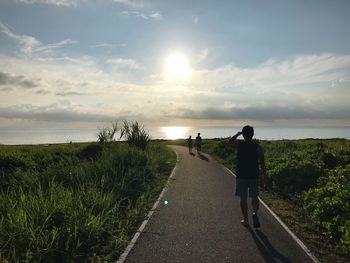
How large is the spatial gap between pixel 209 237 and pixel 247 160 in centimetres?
215

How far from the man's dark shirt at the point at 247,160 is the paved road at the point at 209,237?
1253 millimetres

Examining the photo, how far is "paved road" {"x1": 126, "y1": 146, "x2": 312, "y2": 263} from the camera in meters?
6.38

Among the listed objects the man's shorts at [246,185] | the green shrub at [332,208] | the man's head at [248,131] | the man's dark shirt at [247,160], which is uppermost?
the man's head at [248,131]

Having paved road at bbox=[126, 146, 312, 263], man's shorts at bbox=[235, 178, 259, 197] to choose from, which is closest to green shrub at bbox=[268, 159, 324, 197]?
paved road at bbox=[126, 146, 312, 263]

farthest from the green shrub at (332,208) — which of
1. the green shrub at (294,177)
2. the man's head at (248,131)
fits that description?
the man's head at (248,131)

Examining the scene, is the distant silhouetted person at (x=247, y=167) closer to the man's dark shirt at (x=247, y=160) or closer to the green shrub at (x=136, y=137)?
the man's dark shirt at (x=247, y=160)

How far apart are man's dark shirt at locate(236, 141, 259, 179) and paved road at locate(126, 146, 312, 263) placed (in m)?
1.25

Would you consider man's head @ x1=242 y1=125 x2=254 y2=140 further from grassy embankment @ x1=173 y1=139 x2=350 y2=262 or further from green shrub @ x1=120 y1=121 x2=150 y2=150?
green shrub @ x1=120 y1=121 x2=150 y2=150

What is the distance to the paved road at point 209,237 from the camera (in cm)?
638

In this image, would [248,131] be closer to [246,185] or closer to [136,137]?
[246,185]

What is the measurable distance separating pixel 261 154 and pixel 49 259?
5282 millimetres

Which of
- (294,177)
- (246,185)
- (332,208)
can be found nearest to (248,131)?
(246,185)

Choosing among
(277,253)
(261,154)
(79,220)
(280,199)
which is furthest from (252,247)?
(280,199)

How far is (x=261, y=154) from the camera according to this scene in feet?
28.3
